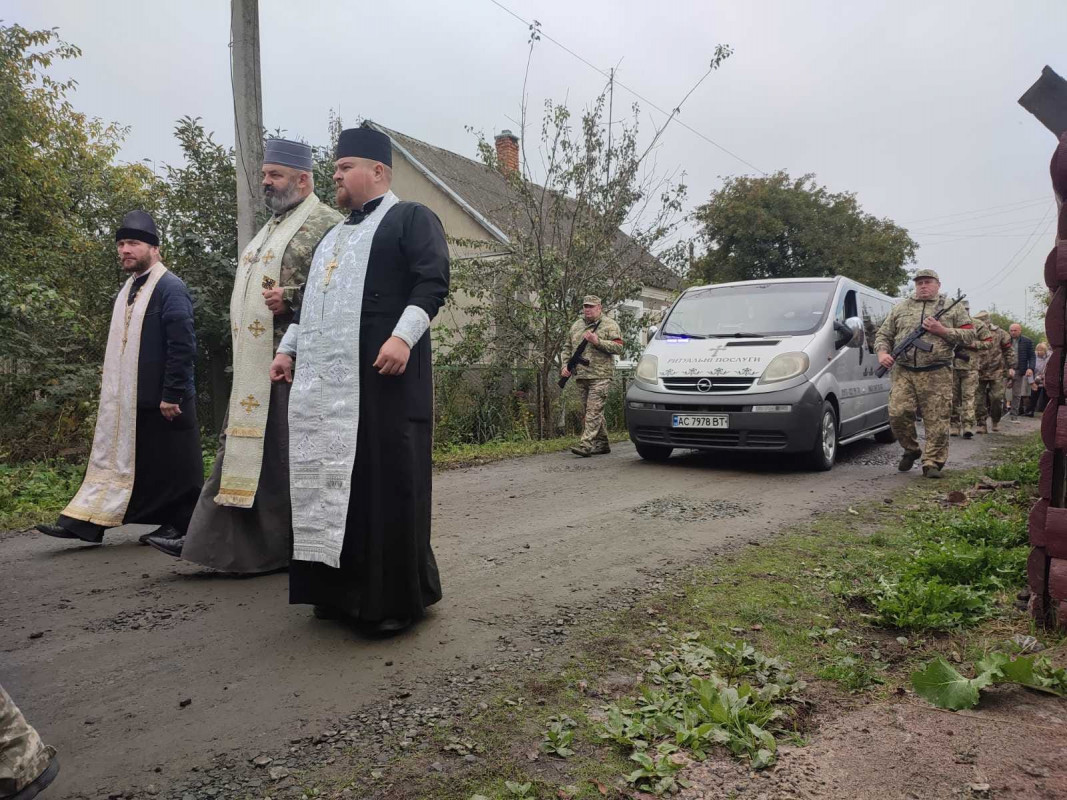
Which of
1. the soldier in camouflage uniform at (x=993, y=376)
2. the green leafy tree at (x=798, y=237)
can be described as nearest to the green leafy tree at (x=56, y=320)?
the soldier in camouflage uniform at (x=993, y=376)

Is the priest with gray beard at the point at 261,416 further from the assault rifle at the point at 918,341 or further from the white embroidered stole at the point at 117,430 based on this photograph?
the assault rifle at the point at 918,341

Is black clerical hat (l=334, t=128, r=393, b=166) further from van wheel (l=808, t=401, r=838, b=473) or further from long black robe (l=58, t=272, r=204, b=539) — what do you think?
van wheel (l=808, t=401, r=838, b=473)

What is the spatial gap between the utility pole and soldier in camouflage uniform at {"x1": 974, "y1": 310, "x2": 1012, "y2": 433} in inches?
485

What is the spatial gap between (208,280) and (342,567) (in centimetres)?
722

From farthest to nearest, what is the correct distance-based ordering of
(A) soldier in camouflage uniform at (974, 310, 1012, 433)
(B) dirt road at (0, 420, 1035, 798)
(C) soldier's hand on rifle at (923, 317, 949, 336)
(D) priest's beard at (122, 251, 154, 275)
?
(A) soldier in camouflage uniform at (974, 310, 1012, 433) → (C) soldier's hand on rifle at (923, 317, 949, 336) → (D) priest's beard at (122, 251, 154, 275) → (B) dirt road at (0, 420, 1035, 798)

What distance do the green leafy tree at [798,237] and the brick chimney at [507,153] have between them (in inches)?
864

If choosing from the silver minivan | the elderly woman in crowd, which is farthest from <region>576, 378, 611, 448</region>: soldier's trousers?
the elderly woman in crowd

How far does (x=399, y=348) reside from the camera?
3178mm

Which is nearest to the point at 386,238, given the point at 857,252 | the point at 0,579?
the point at 0,579

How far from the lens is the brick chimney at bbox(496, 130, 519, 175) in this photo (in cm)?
1170

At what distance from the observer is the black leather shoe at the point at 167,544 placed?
4633 mm

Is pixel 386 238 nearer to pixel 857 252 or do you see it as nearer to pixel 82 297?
pixel 82 297

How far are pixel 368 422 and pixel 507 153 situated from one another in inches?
384

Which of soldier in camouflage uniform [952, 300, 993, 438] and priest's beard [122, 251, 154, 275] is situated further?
soldier in camouflage uniform [952, 300, 993, 438]
